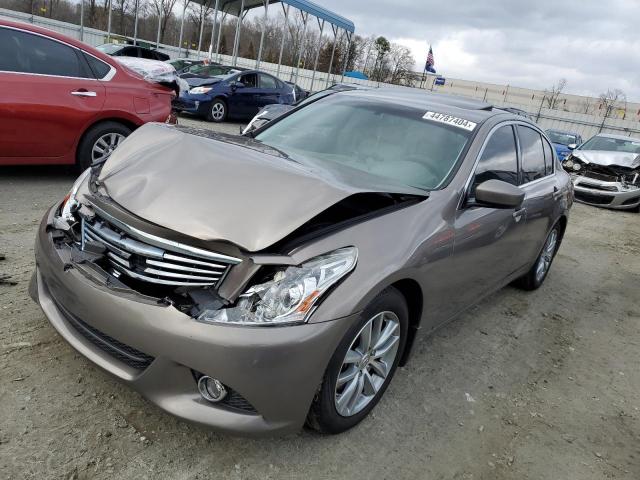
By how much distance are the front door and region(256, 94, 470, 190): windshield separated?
0.79ft

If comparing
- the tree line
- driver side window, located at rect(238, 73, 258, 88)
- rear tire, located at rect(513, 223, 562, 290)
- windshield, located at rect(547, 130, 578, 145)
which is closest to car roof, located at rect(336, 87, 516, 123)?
rear tire, located at rect(513, 223, 562, 290)

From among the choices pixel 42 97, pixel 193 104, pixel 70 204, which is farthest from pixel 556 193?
pixel 193 104

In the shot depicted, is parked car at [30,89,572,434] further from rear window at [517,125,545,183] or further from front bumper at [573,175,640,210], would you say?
front bumper at [573,175,640,210]

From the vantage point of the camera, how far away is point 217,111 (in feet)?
43.0

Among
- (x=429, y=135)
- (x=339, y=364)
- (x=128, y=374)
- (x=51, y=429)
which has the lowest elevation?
(x=51, y=429)

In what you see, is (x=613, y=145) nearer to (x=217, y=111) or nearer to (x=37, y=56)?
(x=217, y=111)

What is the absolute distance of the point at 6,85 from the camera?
491 centimetres

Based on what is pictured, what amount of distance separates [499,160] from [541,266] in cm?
193

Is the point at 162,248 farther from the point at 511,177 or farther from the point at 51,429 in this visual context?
the point at 511,177

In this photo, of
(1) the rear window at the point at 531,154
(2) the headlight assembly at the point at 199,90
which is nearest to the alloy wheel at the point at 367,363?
(1) the rear window at the point at 531,154

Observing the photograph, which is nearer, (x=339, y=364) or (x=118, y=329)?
(x=118, y=329)

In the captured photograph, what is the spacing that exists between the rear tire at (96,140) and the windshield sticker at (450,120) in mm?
3582

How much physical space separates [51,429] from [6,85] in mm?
4011

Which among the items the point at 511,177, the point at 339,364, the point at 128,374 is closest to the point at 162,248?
the point at 128,374
